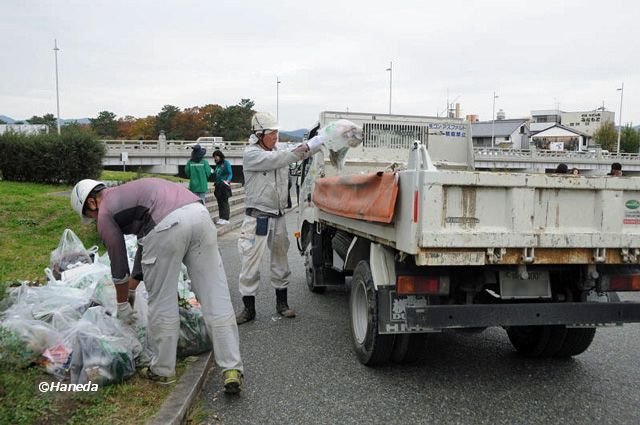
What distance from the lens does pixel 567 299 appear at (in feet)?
13.8

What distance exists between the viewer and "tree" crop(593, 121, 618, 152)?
81.3 metres

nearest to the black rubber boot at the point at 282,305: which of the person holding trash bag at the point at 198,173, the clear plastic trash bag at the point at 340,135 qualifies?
the clear plastic trash bag at the point at 340,135

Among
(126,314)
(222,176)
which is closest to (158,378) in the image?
(126,314)

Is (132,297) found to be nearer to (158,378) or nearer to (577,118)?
(158,378)

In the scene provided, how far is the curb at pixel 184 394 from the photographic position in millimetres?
3283

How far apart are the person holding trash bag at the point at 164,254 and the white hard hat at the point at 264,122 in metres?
1.82

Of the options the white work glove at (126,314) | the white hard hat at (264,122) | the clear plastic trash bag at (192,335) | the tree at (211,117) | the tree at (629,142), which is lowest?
the clear plastic trash bag at (192,335)

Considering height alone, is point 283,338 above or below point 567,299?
below

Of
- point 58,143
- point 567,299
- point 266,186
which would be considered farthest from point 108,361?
point 58,143

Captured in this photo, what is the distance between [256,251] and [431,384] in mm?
2330

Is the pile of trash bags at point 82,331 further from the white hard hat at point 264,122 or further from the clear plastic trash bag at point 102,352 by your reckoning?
the white hard hat at point 264,122

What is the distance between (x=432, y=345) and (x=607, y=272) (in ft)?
6.02

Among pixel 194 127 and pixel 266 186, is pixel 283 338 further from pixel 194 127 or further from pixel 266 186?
pixel 194 127

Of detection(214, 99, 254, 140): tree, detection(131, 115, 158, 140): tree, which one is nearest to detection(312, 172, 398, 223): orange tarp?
detection(214, 99, 254, 140): tree
